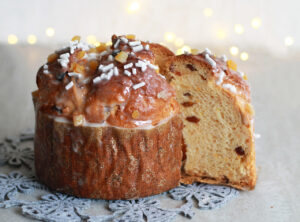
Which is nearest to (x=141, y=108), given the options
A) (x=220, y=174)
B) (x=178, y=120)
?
(x=178, y=120)

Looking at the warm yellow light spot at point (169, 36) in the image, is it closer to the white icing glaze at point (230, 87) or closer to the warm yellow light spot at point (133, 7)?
the warm yellow light spot at point (133, 7)

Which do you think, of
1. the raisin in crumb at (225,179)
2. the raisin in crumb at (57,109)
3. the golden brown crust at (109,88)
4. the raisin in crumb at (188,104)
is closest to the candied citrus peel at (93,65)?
the golden brown crust at (109,88)

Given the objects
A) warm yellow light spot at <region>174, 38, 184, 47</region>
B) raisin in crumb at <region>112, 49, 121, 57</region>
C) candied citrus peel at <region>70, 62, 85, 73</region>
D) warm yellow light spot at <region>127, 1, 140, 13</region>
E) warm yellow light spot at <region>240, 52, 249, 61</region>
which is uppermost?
warm yellow light spot at <region>127, 1, 140, 13</region>

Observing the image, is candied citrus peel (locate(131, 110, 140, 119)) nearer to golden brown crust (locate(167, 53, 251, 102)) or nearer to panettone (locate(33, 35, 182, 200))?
panettone (locate(33, 35, 182, 200))

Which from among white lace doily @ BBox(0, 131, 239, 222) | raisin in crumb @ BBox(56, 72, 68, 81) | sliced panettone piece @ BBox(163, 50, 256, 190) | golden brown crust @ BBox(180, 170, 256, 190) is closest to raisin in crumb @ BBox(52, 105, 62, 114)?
raisin in crumb @ BBox(56, 72, 68, 81)

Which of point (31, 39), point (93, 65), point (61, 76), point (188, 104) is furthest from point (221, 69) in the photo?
point (31, 39)
